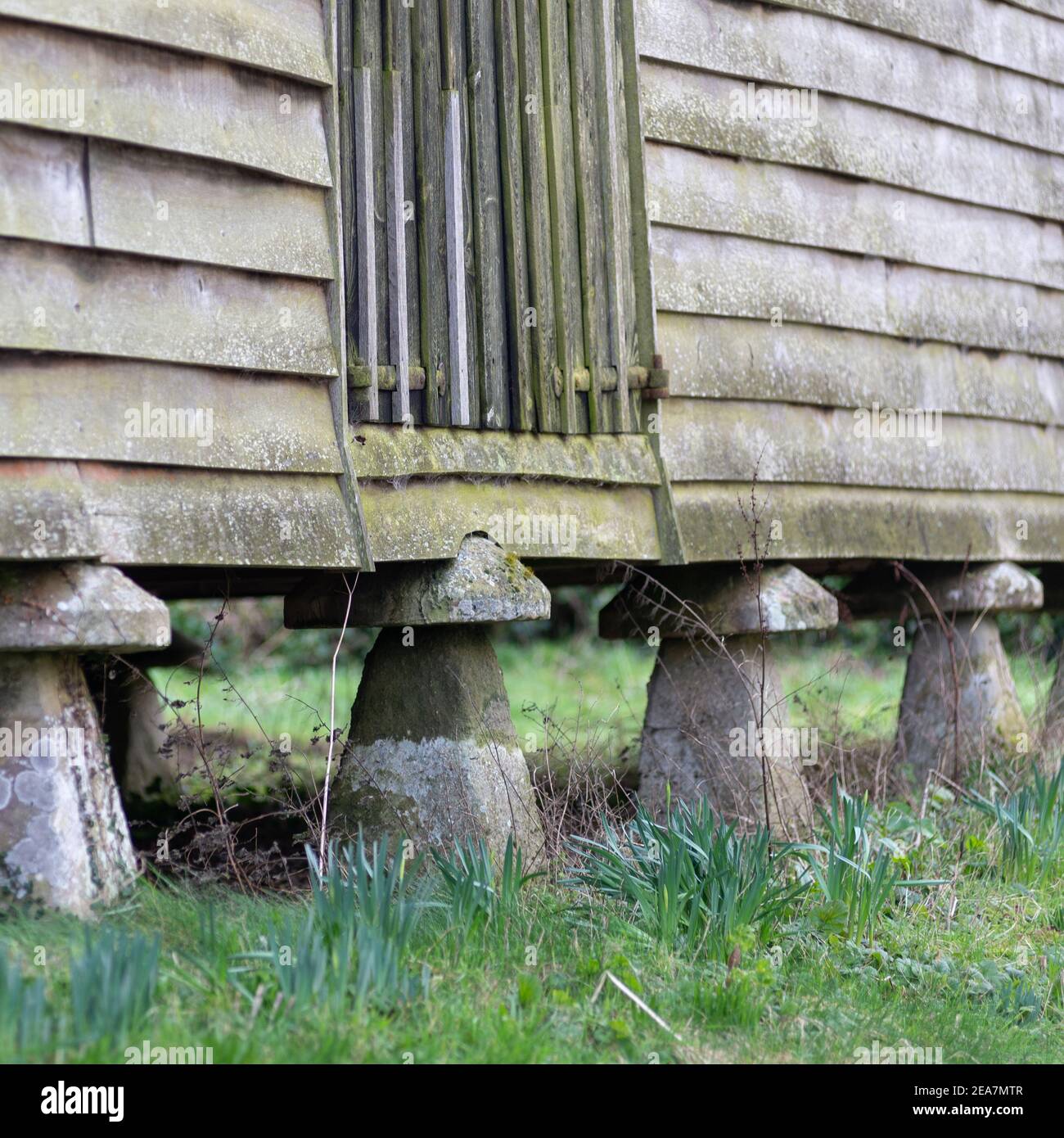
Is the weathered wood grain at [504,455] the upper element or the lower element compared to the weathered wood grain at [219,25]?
lower

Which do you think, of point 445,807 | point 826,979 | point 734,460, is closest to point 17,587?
point 445,807

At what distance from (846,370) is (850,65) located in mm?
1204

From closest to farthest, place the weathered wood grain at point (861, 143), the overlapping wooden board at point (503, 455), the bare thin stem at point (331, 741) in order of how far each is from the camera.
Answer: the bare thin stem at point (331, 741) → the overlapping wooden board at point (503, 455) → the weathered wood grain at point (861, 143)

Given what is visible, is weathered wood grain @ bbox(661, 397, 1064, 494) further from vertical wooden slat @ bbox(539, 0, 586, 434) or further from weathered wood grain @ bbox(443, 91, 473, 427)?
weathered wood grain @ bbox(443, 91, 473, 427)

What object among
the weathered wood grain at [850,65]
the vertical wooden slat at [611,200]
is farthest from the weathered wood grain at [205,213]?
the weathered wood grain at [850,65]

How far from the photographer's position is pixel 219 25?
11.2 ft

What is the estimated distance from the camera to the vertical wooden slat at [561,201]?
171 inches

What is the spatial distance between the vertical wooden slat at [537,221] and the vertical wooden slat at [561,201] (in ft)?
0.11

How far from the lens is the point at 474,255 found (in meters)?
4.14

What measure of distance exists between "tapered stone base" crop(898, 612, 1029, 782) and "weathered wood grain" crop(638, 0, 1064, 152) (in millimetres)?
2219

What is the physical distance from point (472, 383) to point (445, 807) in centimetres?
127

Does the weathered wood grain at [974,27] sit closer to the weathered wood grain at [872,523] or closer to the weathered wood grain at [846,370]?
the weathered wood grain at [846,370]
